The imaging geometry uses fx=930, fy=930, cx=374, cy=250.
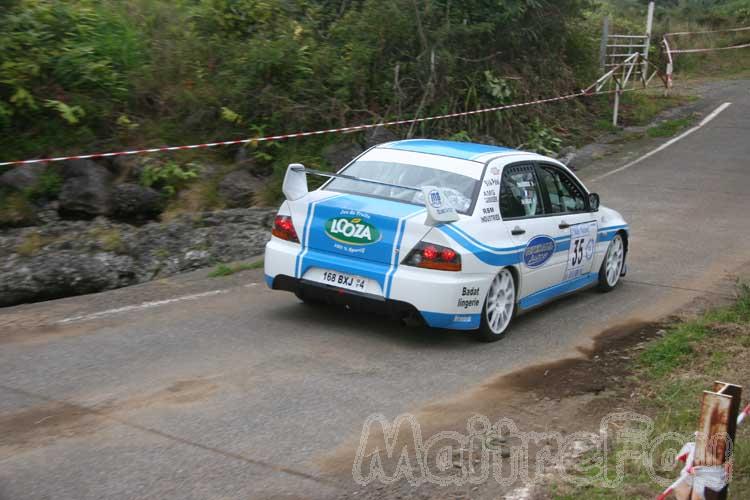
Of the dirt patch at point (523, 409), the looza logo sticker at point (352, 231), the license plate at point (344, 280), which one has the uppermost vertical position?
the looza logo sticker at point (352, 231)

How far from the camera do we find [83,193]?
44.1ft

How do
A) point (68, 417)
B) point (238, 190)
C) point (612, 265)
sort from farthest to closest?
point (238, 190) → point (612, 265) → point (68, 417)

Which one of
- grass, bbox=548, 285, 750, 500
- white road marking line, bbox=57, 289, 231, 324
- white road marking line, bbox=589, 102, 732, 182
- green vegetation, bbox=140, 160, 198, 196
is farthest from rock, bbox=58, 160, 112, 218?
white road marking line, bbox=589, 102, 732, 182

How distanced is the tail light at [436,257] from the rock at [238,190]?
7014 millimetres

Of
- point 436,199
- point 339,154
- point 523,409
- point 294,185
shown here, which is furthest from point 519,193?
point 339,154

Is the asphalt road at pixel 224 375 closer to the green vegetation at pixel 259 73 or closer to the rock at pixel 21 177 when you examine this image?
the rock at pixel 21 177

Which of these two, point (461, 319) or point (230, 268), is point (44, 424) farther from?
point (230, 268)

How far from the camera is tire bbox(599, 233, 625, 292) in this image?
10.5m

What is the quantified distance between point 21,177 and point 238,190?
3.16 m

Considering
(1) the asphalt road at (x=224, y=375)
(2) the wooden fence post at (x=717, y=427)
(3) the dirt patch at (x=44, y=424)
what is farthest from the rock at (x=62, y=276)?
(2) the wooden fence post at (x=717, y=427)

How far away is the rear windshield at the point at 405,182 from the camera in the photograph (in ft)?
27.2

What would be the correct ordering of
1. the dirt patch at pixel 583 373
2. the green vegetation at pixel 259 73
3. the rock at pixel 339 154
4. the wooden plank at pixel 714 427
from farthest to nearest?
the rock at pixel 339 154 → the green vegetation at pixel 259 73 → the dirt patch at pixel 583 373 → the wooden plank at pixel 714 427

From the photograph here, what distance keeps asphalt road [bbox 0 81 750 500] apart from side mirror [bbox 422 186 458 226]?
1.15 metres

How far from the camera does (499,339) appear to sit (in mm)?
8500
